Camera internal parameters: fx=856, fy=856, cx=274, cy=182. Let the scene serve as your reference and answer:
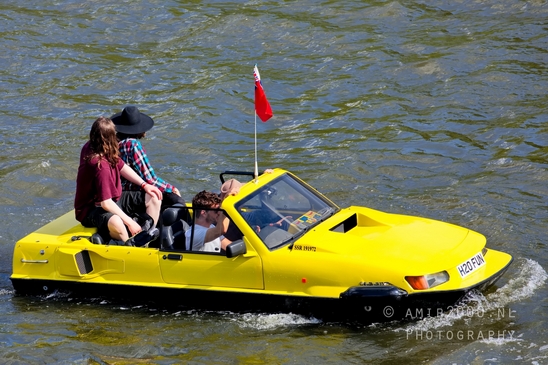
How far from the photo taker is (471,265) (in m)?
8.26

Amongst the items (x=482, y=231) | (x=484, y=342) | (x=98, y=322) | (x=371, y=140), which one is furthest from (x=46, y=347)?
(x=371, y=140)

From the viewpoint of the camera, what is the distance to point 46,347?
8500 mm

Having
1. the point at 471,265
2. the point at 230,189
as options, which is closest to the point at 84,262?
the point at 230,189

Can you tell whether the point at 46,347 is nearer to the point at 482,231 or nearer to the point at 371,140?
the point at 482,231

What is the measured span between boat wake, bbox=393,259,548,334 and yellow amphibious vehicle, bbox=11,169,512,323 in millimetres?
161

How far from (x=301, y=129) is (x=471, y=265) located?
7.39 metres

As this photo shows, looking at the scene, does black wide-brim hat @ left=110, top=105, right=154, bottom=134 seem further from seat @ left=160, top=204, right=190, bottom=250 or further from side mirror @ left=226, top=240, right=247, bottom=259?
side mirror @ left=226, top=240, right=247, bottom=259

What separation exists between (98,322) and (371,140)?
6.86 metres

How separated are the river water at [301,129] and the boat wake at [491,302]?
0.06 feet

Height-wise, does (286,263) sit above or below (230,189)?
below

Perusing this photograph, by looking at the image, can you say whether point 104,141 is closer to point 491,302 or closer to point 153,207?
point 153,207

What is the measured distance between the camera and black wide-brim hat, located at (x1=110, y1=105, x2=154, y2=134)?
9.94m

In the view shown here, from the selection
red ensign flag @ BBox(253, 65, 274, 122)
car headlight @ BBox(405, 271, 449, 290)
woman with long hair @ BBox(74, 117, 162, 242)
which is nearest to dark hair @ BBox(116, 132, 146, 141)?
woman with long hair @ BBox(74, 117, 162, 242)

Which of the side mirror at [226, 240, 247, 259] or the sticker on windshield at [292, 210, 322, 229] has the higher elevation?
the sticker on windshield at [292, 210, 322, 229]
